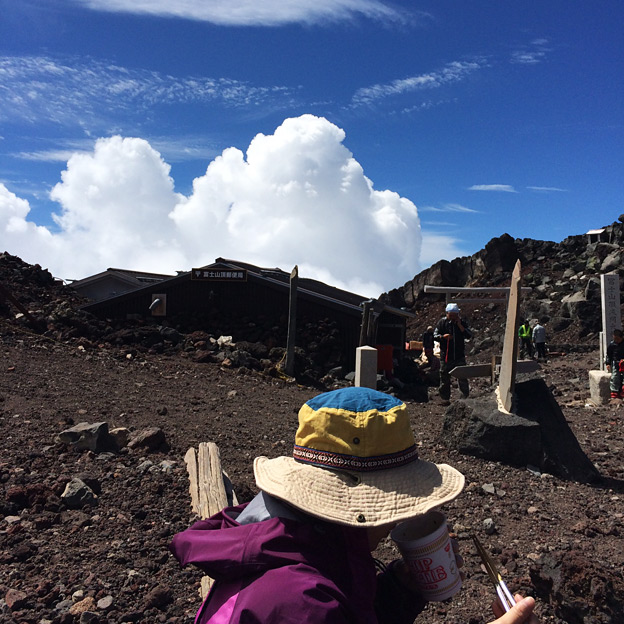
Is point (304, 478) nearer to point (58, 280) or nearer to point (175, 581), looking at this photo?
point (175, 581)

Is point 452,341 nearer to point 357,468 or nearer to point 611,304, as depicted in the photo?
point 611,304

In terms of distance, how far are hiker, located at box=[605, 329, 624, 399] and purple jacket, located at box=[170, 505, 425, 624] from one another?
37.4 feet

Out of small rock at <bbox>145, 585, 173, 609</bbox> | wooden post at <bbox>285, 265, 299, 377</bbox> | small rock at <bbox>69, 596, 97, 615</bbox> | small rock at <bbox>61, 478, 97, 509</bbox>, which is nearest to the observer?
small rock at <bbox>69, 596, 97, 615</bbox>

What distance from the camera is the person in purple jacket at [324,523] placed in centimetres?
142

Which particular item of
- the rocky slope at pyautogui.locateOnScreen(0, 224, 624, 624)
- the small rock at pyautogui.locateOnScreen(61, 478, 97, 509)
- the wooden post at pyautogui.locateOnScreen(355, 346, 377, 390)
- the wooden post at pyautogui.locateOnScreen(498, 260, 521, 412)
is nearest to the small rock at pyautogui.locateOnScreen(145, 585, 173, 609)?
the rocky slope at pyautogui.locateOnScreen(0, 224, 624, 624)

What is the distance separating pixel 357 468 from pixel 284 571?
0.39m

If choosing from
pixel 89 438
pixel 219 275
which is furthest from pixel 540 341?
pixel 89 438

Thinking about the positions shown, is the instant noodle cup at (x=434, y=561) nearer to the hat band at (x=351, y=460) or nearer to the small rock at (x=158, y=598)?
the hat band at (x=351, y=460)

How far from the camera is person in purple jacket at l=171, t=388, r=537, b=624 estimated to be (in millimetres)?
1425

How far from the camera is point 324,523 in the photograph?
5.45 ft

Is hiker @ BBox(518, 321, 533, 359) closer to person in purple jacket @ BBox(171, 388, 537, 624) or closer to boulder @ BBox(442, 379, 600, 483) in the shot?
boulder @ BBox(442, 379, 600, 483)

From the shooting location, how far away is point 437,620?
363 centimetres

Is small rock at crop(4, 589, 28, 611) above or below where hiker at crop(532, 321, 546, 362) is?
below

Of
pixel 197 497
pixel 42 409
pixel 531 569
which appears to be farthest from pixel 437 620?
pixel 42 409
